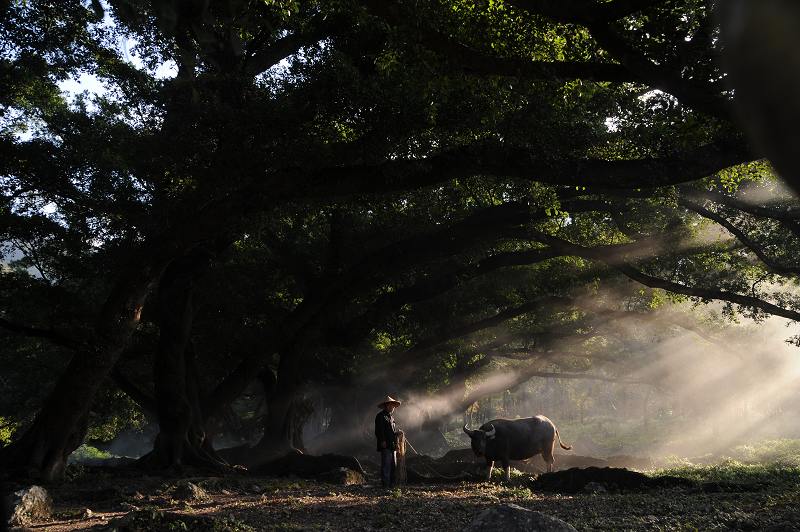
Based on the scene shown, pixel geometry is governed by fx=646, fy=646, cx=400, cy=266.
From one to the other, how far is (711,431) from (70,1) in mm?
66345

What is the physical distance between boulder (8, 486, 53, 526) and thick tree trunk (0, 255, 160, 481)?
3.94 m

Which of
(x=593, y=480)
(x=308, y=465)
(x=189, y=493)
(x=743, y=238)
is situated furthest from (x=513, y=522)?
(x=743, y=238)

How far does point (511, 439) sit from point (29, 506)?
14.5 metres

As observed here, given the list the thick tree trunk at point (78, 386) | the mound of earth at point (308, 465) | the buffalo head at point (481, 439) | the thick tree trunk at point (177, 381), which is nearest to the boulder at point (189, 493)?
the thick tree trunk at point (78, 386)

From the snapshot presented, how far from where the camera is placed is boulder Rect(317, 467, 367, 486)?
16.6 meters

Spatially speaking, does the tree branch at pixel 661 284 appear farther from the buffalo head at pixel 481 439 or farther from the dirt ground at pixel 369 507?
the buffalo head at pixel 481 439

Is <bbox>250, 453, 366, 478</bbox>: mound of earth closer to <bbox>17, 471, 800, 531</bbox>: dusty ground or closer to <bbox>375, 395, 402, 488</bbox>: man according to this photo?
<bbox>375, 395, 402, 488</bbox>: man

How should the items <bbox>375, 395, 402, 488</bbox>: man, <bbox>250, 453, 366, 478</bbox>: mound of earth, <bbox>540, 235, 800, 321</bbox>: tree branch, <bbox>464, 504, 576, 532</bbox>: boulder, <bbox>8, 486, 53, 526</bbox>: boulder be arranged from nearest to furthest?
<bbox>464, 504, 576, 532</bbox>: boulder < <bbox>8, 486, 53, 526</bbox>: boulder < <bbox>375, 395, 402, 488</bbox>: man < <bbox>250, 453, 366, 478</bbox>: mound of earth < <bbox>540, 235, 800, 321</bbox>: tree branch

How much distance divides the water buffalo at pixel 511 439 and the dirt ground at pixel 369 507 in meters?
3.19

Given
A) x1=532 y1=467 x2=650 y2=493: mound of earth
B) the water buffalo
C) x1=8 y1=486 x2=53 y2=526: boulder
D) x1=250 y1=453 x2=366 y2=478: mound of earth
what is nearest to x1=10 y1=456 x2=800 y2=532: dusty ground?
x1=8 y1=486 x2=53 y2=526: boulder

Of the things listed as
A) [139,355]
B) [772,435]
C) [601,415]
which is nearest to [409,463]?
[139,355]

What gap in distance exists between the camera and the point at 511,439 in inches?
824

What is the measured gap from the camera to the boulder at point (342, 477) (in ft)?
54.6

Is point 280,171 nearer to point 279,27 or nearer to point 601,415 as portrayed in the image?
point 279,27
